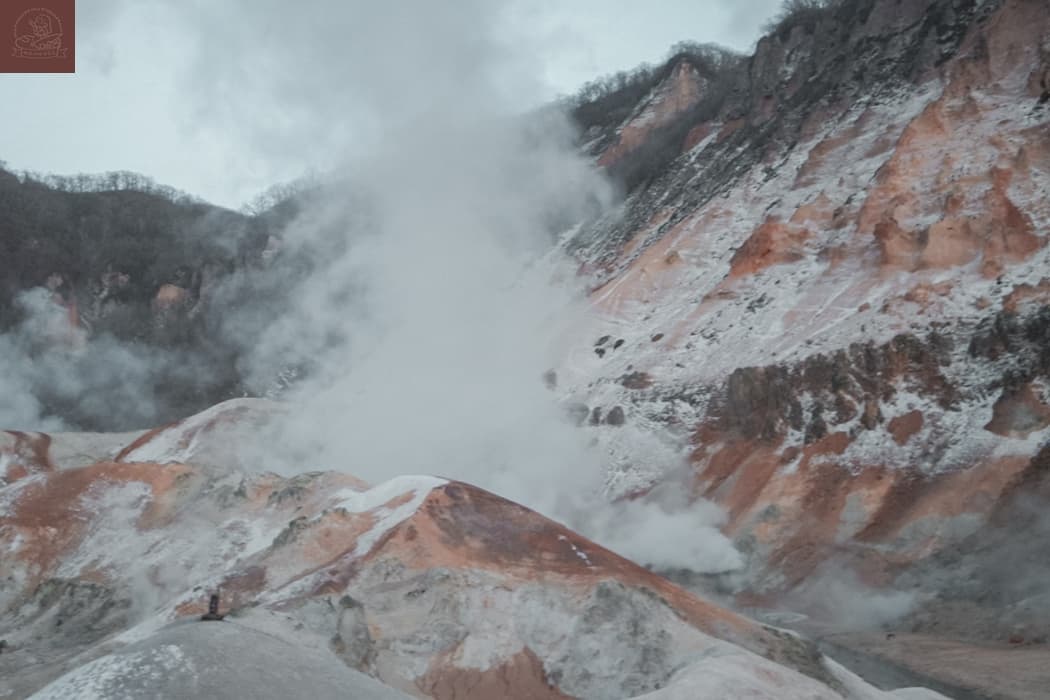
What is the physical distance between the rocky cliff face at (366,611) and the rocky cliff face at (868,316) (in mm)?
8295

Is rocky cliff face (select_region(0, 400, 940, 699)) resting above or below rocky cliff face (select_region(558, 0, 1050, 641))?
below

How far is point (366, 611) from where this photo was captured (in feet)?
62.4

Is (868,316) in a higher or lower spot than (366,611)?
higher

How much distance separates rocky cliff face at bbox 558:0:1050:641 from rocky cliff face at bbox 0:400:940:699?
830 cm

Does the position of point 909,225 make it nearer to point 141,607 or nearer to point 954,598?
point 954,598

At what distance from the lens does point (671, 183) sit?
193 feet

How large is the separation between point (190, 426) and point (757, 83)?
41.7 m

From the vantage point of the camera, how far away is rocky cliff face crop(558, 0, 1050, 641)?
2492cm

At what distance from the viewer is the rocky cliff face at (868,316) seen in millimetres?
24922

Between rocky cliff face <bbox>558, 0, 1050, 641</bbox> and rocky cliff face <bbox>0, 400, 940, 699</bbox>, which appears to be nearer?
rocky cliff face <bbox>0, 400, 940, 699</bbox>

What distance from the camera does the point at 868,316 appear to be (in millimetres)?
33156

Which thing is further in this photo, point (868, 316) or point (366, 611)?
point (868, 316)

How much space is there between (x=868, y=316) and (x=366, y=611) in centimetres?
2247

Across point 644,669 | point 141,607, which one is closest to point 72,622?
point 141,607
